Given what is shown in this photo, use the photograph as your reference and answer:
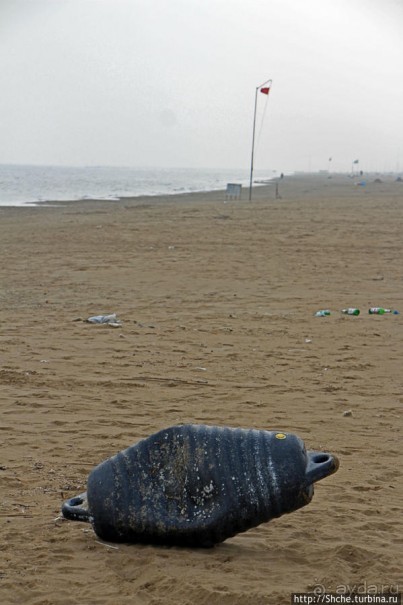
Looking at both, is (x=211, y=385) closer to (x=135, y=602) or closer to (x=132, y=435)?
(x=132, y=435)

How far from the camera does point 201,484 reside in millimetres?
3672

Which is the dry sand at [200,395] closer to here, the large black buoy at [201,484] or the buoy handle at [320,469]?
the large black buoy at [201,484]

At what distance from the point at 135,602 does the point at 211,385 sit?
374cm

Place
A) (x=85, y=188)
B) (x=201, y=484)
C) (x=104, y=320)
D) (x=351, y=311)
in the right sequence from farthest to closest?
(x=85, y=188), (x=351, y=311), (x=104, y=320), (x=201, y=484)

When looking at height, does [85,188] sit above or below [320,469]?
above

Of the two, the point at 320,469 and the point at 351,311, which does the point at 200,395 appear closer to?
the point at 320,469

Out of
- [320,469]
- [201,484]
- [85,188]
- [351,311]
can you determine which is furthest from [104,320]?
[85,188]

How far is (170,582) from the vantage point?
133 inches

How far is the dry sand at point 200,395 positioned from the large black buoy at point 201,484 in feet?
0.41

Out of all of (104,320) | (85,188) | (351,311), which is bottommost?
(104,320)

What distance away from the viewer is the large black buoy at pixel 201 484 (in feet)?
12.0

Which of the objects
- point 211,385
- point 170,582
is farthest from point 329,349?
point 170,582

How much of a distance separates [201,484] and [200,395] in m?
2.95

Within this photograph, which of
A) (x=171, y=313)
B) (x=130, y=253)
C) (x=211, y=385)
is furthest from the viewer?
(x=130, y=253)
